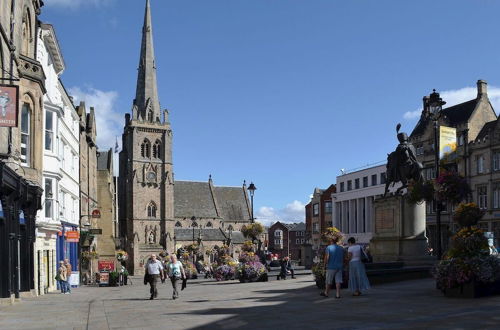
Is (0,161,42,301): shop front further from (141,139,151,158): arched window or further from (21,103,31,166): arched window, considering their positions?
(141,139,151,158): arched window

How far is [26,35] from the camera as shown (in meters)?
27.3

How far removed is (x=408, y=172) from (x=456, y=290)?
959 centimetres

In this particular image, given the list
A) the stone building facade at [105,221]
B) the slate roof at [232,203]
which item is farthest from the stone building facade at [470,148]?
the slate roof at [232,203]

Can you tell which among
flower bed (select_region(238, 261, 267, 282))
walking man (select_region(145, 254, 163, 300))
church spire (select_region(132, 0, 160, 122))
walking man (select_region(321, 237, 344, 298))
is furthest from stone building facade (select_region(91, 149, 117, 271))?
walking man (select_region(321, 237, 344, 298))

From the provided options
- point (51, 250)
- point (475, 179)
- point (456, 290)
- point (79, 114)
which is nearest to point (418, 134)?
point (475, 179)

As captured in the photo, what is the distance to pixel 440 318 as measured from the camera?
11.9 m

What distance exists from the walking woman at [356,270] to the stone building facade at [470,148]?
41.8 metres

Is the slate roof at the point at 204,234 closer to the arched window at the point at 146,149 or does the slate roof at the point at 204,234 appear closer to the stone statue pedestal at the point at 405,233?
the arched window at the point at 146,149

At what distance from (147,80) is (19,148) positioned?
9520 centimetres

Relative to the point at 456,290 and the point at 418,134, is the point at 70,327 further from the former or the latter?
the point at 418,134

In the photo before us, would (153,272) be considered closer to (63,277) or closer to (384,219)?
(384,219)

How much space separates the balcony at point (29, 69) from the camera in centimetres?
2546

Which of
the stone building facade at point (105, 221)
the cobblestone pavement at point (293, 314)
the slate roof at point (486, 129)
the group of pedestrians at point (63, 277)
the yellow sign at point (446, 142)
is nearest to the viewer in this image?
the cobblestone pavement at point (293, 314)

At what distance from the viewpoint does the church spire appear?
116000 mm
